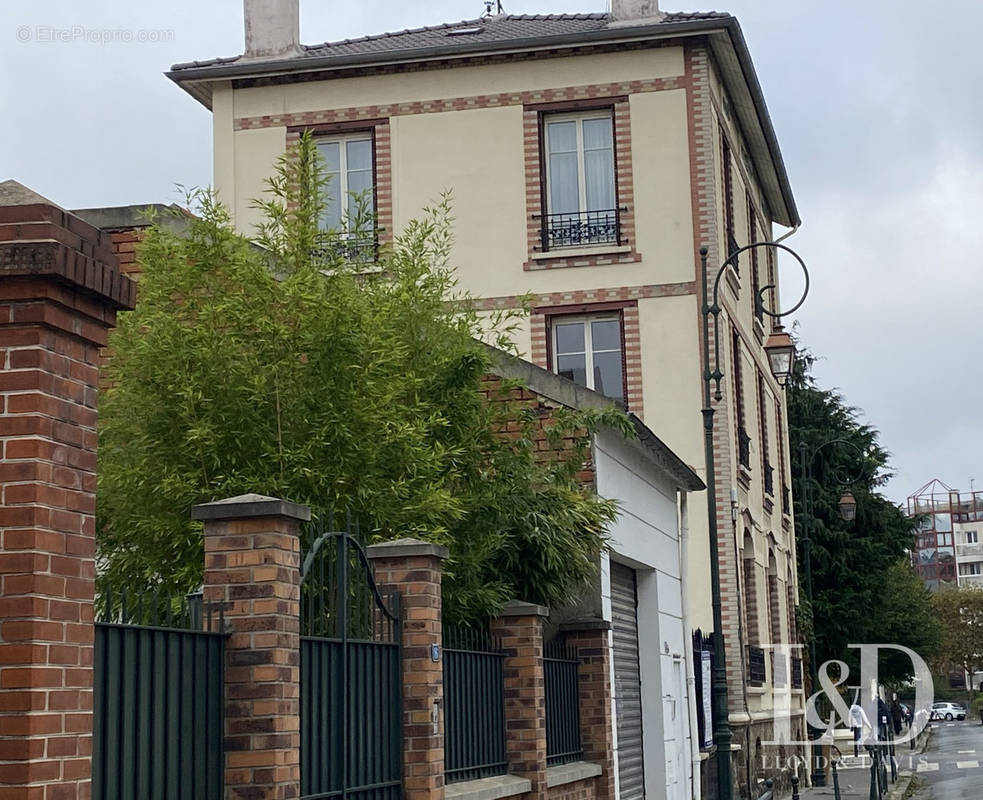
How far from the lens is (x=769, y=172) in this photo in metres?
30.9

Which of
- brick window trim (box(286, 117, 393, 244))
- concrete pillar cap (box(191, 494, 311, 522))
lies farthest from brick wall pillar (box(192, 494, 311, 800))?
brick window trim (box(286, 117, 393, 244))

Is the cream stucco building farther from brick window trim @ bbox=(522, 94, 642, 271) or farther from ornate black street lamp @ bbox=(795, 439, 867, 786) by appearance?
ornate black street lamp @ bbox=(795, 439, 867, 786)

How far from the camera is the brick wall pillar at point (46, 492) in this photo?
4.80m

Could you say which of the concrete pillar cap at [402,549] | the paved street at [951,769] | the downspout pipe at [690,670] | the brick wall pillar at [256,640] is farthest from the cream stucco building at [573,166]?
the brick wall pillar at [256,640]

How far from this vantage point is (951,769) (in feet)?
131

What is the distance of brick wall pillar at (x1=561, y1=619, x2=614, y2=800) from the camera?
44.4ft

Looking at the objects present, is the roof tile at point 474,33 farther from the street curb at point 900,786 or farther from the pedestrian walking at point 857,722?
the pedestrian walking at point 857,722

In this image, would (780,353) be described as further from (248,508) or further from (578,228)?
(248,508)

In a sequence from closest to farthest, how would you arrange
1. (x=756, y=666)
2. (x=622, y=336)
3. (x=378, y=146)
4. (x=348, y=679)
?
1. (x=348, y=679)
2. (x=622, y=336)
3. (x=378, y=146)
4. (x=756, y=666)

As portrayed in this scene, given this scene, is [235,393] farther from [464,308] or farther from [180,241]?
[464,308]

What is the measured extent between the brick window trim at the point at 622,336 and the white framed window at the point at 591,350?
0.30ft

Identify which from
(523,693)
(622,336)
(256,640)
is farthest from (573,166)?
(256,640)

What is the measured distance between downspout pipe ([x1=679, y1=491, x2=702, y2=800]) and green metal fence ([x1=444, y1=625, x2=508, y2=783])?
7.89 metres

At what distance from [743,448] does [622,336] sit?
3994 mm
